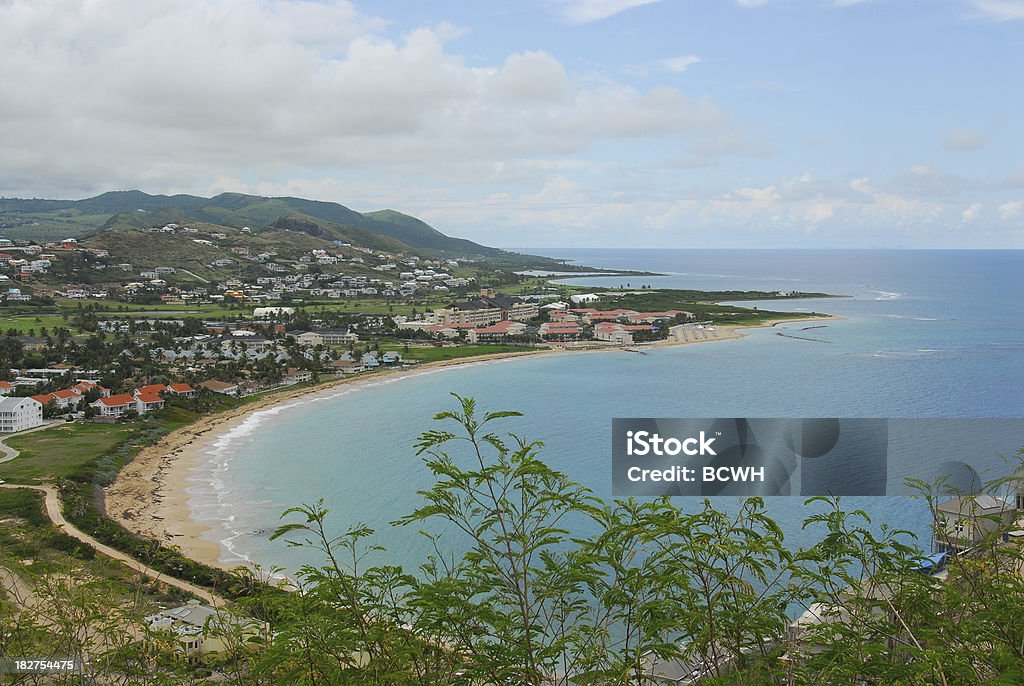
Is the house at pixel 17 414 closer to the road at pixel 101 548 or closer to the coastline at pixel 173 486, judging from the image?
the coastline at pixel 173 486

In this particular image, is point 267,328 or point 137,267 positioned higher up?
point 137,267

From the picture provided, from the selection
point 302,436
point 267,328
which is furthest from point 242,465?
point 267,328

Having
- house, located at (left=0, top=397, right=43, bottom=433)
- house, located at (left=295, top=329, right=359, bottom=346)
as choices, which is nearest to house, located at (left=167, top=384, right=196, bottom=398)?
house, located at (left=0, top=397, right=43, bottom=433)

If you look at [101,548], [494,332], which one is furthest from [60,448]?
[494,332]

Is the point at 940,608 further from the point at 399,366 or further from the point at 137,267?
the point at 137,267

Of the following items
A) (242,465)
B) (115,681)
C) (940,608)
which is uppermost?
(940,608)

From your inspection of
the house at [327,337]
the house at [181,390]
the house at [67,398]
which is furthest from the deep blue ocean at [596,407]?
the house at [327,337]
